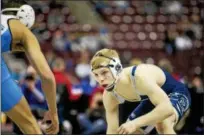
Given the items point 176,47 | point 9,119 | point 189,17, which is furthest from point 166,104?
point 189,17

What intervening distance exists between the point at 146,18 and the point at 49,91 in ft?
13.1

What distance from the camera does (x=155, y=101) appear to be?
3.57 metres

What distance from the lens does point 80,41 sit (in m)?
6.18

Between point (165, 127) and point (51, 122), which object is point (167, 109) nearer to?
point (165, 127)

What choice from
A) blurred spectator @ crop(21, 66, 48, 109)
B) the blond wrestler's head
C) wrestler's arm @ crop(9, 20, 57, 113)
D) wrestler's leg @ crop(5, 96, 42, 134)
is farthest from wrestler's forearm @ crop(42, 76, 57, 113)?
blurred spectator @ crop(21, 66, 48, 109)

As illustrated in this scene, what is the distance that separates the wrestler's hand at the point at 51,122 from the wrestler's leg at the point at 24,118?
10 cm

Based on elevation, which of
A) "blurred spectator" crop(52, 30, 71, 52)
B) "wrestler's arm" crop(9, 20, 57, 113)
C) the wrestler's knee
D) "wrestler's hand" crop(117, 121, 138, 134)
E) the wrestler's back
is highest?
"wrestler's arm" crop(9, 20, 57, 113)

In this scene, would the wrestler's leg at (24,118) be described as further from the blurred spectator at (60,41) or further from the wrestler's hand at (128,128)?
the blurred spectator at (60,41)

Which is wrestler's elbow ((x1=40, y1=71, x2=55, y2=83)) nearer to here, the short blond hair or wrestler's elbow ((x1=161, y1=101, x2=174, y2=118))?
the short blond hair

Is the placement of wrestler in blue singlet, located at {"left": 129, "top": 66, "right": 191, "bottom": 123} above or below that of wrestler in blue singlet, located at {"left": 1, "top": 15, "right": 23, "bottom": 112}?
below

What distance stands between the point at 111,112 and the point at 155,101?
1.23 feet

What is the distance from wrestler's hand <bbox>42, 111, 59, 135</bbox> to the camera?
12.2ft

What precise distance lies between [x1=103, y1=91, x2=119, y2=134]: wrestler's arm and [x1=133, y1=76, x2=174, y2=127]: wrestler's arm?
240 mm

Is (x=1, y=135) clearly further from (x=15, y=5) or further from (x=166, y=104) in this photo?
(x=166, y=104)
